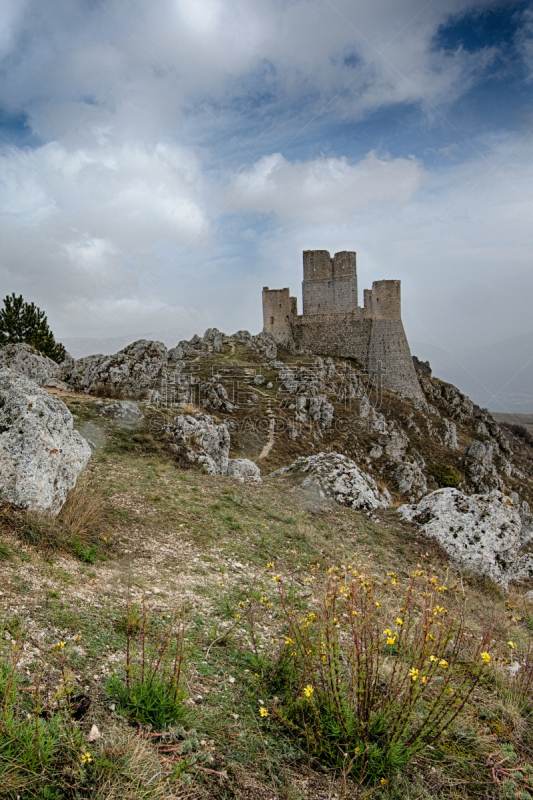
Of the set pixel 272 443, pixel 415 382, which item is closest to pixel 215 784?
pixel 272 443

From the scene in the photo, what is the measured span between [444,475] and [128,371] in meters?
23.6

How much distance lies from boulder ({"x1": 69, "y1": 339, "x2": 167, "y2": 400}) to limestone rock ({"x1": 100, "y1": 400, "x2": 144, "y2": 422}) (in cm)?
605

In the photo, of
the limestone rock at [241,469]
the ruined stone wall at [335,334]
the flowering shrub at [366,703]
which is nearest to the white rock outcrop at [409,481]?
the limestone rock at [241,469]

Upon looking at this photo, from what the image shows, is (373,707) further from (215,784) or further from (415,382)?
(415,382)

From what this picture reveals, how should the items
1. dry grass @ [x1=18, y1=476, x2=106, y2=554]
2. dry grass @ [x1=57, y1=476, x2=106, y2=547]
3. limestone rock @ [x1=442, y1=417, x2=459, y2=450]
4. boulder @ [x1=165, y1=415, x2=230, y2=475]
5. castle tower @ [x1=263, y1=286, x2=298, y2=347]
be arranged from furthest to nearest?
castle tower @ [x1=263, y1=286, x2=298, y2=347] → limestone rock @ [x1=442, y1=417, x2=459, y2=450] → boulder @ [x1=165, y1=415, x2=230, y2=475] → dry grass @ [x1=57, y1=476, x2=106, y2=547] → dry grass @ [x1=18, y1=476, x2=106, y2=554]

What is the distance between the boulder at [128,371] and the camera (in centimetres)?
2419

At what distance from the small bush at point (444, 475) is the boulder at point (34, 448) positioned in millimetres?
28722

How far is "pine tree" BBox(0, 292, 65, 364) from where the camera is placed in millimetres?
32156

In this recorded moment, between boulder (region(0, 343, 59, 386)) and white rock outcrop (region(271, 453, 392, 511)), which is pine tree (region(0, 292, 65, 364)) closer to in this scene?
boulder (region(0, 343, 59, 386))

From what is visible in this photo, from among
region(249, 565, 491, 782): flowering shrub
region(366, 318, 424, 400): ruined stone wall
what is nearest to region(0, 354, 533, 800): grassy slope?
region(249, 565, 491, 782): flowering shrub

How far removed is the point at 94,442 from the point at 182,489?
170 inches

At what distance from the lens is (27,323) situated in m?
32.8

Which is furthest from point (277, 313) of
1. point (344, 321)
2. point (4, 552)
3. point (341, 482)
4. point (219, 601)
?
point (4, 552)

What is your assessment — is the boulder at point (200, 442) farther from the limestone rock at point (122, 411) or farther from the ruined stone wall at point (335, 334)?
the ruined stone wall at point (335, 334)
